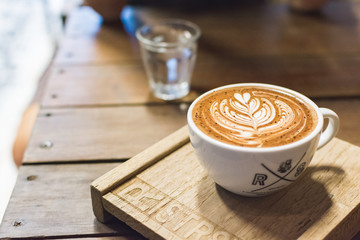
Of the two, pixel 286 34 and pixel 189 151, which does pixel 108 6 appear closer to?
pixel 286 34

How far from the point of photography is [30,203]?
25.8 inches

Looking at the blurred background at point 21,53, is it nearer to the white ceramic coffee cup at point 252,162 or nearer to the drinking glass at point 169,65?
the drinking glass at point 169,65

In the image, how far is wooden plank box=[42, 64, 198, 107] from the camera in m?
0.93

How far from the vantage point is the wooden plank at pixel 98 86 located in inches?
36.7

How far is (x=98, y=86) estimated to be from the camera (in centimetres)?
99

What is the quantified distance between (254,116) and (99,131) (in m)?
0.33

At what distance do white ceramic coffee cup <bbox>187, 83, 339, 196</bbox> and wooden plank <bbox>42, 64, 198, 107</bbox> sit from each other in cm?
37

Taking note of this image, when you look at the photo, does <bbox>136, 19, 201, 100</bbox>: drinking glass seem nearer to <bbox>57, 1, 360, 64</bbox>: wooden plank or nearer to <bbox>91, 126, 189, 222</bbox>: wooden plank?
<bbox>57, 1, 360, 64</bbox>: wooden plank

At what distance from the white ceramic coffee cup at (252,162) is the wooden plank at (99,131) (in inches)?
8.8

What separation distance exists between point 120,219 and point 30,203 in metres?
0.15

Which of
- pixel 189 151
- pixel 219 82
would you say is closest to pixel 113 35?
pixel 219 82

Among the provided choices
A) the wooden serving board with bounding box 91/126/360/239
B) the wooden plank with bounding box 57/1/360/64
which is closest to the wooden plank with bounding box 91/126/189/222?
the wooden serving board with bounding box 91/126/360/239

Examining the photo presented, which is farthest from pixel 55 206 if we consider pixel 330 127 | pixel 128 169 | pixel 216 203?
pixel 330 127

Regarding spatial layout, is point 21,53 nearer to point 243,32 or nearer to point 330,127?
point 243,32
